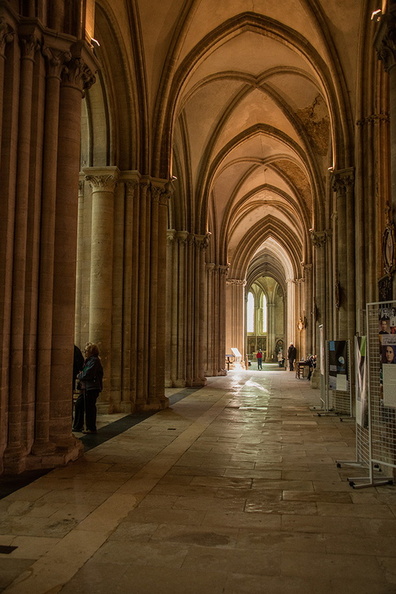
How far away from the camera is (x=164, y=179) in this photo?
1479 cm

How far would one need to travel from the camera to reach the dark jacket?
32.2 feet

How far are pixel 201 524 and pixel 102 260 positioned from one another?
28.2ft

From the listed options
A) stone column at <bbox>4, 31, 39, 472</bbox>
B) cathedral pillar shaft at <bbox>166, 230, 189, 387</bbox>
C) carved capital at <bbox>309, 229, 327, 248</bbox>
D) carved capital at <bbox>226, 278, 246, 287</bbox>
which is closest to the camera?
stone column at <bbox>4, 31, 39, 472</bbox>

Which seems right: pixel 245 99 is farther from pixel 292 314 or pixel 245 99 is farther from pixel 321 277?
pixel 292 314

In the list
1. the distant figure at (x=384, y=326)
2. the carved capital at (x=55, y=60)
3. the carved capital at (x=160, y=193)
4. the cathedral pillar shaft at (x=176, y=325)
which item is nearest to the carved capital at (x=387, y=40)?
the distant figure at (x=384, y=326)

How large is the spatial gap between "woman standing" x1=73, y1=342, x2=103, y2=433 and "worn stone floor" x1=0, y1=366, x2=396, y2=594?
1.18 m

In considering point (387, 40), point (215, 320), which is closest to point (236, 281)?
point (215, 320)

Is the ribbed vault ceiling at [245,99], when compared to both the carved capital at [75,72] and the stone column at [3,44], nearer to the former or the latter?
the carved capital at [75,72]

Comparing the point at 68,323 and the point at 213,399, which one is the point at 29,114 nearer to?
the point at 68,323

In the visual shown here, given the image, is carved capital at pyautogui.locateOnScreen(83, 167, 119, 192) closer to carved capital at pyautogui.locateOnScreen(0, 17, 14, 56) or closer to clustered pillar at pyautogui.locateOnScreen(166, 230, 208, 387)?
carved capital at pyautogui.locateOnScreen(0, 17, 14, 56)

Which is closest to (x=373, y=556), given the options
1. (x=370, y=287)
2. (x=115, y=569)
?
(x=115, y=569)

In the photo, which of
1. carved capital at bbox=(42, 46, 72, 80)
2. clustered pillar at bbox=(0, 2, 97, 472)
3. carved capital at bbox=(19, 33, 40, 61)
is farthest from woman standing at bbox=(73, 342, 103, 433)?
carved capital at bbox=(19, 33, 40, 61)

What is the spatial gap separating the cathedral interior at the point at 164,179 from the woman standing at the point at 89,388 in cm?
126

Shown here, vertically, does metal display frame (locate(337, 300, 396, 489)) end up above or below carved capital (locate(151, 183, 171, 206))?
below
